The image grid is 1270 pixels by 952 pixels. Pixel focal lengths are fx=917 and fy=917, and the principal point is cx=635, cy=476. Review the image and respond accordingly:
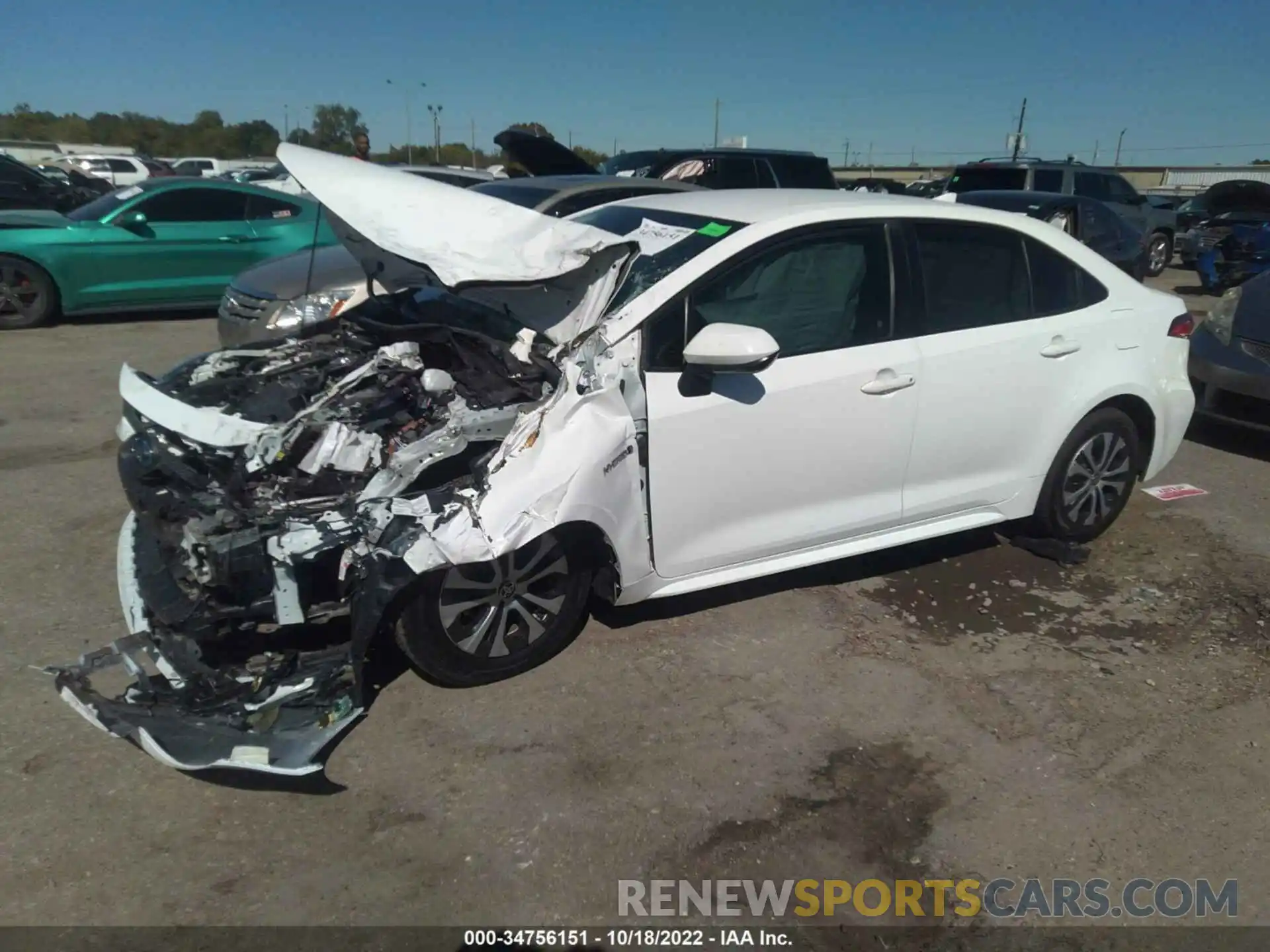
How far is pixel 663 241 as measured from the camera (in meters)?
3.72

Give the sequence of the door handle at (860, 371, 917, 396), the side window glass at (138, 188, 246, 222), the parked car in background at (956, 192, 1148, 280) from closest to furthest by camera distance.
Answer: the door handle at (860, 371, 917, 396) < the side window glass at (138, 188, 246, 222) < the parked car in background at (956, 192, 1148, 280)

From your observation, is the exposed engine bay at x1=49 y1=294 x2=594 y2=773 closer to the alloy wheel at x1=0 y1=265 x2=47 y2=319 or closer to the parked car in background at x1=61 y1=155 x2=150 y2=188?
the alloy wheel at x1=0 y1=265 x2=47 y2=319

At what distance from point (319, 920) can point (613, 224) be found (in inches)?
120

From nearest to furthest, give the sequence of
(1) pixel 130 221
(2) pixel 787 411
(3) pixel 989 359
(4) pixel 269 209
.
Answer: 1. (2) pixel 787 411
2. (3) pixel 989 359
3. (1) pixel 130 221
4. (4) pixel 269 209

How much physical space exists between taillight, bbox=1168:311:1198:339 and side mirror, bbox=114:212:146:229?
9221mm

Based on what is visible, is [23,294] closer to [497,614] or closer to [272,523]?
[272,523]

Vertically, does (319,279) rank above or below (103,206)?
below

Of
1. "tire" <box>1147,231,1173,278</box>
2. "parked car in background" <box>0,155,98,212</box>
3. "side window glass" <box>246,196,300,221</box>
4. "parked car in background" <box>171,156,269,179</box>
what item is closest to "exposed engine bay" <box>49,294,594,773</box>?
"side window glass" <box>246,196,300,221</box>

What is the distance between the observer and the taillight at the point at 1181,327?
181 inches

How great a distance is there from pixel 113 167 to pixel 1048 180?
27.5 meters

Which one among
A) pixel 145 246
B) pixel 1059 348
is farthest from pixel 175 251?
pixel 1059 348

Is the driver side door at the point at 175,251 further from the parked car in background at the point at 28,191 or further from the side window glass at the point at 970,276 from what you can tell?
the side window glass at the point at 970,276

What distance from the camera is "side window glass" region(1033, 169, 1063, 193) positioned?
45.9 feet

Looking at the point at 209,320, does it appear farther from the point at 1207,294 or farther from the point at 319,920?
the point at 1207,294
